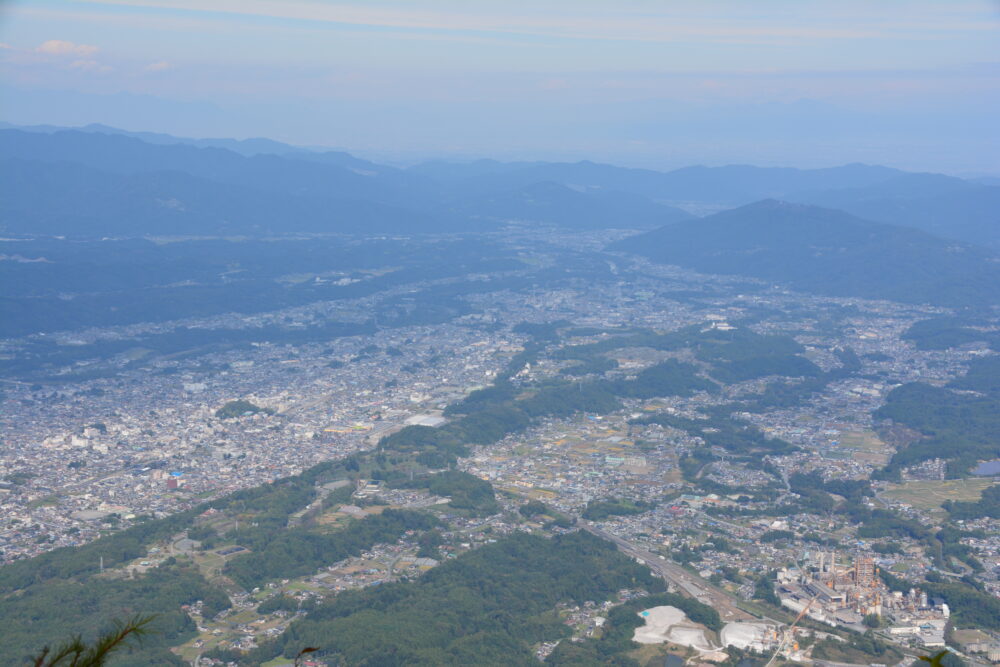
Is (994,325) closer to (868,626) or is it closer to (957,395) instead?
(957,395)

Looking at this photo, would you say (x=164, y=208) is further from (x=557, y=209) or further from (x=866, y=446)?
(x=866, y=446)

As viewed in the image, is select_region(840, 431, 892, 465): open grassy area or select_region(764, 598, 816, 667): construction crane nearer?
select_region(764, 598, 816, 667): construction crane

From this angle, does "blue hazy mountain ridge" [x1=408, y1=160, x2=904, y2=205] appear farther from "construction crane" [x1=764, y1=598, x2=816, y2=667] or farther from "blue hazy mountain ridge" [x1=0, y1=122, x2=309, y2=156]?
"construction crane" [x1=764, y1=598, x2=816, y2=667]

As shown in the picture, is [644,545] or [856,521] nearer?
[644,545]

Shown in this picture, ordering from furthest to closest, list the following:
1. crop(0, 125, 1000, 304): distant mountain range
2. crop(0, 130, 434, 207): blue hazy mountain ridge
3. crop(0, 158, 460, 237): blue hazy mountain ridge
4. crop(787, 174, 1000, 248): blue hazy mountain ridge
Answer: crop(0, 130, 434, 207): blue hazy mountain ridge < crop(787, 174, 1000, 248): blue hazy mountain ridge < crop(0, 158, 460, 237): blue hazy mountain ridge < crop(0, 125, 1000, 304): distant mountain range

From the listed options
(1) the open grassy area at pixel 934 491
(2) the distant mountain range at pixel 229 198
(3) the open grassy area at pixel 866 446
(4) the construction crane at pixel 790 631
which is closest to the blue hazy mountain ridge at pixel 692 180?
(2) the distant mountain range at pixel 229 198

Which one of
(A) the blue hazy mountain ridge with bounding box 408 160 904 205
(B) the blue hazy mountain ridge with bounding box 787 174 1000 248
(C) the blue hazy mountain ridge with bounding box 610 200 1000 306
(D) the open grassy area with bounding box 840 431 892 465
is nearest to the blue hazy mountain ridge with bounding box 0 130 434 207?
(A) the blue hazy mountain ridge with bounding box 408 160 904 205

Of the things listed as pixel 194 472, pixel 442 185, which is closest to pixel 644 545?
pixel 194 472
